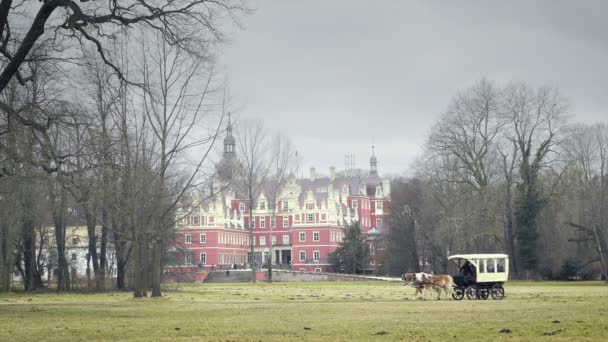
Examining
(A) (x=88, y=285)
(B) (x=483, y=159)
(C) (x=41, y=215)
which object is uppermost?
(B) (x=483, y=159)

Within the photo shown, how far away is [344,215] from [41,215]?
3535 inches

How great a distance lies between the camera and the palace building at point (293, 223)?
125750 millimetres

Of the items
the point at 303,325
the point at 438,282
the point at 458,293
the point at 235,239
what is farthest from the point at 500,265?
the point at 235,239

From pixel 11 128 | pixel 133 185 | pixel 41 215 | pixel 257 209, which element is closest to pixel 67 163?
pixel 11 128

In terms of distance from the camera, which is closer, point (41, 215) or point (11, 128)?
point (11, 128)

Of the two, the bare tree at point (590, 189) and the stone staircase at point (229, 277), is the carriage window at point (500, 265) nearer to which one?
the bare tree at point (590, 189)

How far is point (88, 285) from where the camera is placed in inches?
1950

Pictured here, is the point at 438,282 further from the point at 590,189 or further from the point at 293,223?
the point at 293,223

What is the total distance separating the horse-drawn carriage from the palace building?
263 ft

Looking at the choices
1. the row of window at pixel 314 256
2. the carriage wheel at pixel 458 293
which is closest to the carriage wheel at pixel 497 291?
the carriage wheel at pixel 458 293

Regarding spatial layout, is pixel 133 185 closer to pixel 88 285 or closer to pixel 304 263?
pixel 88 285

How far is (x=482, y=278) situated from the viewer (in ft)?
121

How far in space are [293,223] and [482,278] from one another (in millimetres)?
95882

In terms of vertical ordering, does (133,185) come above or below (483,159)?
below
